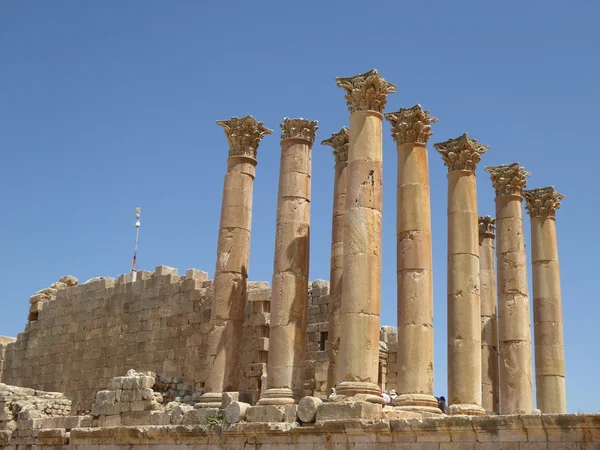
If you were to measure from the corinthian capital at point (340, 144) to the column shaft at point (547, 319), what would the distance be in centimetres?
715

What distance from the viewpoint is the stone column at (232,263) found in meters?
22.0

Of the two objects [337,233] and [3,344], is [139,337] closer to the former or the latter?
[337,233]

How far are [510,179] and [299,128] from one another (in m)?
7.32

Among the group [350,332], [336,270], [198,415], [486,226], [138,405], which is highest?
[486,226]

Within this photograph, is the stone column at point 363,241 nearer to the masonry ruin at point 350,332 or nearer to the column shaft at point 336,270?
the masonry ruin at point 350,332

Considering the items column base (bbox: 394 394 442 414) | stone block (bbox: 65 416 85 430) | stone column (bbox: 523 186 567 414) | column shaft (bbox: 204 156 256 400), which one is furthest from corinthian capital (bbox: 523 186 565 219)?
stone block (bbox: 65 416 85 430)

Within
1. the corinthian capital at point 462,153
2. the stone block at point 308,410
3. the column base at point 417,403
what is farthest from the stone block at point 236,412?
the corinthian capital at point 462,153

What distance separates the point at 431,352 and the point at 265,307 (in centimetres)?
882

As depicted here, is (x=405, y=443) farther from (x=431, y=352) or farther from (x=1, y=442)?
(x=1, y=442)

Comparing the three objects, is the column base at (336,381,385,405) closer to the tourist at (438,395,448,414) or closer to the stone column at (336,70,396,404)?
the stone column at (336,70,396,404)

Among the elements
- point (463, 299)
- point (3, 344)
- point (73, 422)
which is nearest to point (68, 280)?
point (3, 344)

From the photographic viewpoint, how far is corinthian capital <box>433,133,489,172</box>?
75.3ft

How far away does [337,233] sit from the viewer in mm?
24266

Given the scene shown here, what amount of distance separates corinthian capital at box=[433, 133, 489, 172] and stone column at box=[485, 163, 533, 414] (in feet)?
8.93
